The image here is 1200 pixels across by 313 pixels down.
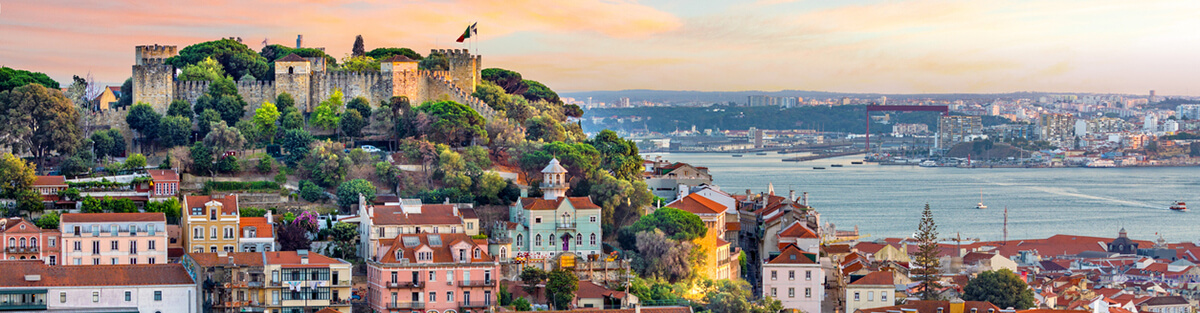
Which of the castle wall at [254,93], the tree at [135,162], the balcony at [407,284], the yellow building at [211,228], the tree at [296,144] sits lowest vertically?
the balcony at [407,284]

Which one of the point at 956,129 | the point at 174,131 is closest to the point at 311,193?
the point at 174,131

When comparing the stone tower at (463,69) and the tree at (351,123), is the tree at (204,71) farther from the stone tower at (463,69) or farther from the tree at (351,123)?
the stone tower at (463,69)

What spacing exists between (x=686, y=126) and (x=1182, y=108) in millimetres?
53495

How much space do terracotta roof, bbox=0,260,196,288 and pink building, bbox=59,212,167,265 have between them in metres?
1.83

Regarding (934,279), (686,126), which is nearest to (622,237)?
(934,279)

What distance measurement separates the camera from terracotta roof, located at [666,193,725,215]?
124 feet

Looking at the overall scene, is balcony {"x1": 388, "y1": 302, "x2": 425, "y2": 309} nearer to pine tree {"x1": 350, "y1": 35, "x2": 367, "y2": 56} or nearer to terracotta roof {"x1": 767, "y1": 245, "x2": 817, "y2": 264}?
terracotta roof {"x1": 767, "y1": 245, "x2": 817, "y2": 264}

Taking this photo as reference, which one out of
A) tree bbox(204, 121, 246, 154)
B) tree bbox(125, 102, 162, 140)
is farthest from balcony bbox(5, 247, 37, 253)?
tree bbox(125, 102, 162, 140)

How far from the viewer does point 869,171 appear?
114m

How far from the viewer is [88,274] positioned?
28.3 metres

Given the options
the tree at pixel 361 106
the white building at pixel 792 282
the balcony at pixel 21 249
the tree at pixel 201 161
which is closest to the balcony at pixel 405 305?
the balcony at pixel 21 249

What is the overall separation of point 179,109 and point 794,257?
17.7 meters

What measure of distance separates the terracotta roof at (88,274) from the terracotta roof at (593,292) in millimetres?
7616

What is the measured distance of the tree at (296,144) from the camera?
39062mm
